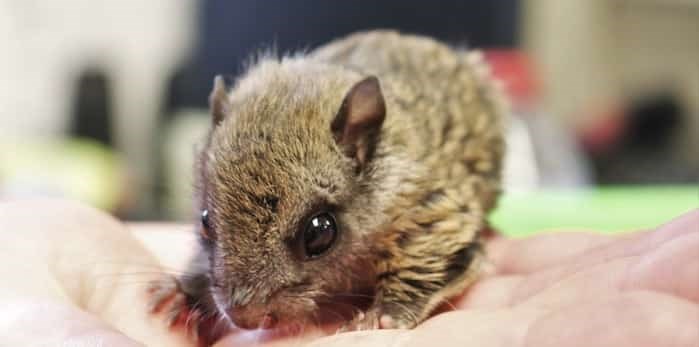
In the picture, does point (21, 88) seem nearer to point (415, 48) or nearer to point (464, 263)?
point (415, 48)

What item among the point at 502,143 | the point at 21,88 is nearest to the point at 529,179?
the point at 502,143

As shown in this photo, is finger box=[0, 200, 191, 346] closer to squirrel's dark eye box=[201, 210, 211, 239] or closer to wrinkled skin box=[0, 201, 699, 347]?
wrinkled skin box=[0, 201, 699, 347]

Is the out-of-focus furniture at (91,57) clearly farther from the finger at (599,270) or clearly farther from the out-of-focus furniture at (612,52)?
the finger at (599,270)

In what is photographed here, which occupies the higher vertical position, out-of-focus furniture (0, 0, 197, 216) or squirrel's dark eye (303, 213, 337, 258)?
squirrel's dark eye (303, 213, 337, 258)

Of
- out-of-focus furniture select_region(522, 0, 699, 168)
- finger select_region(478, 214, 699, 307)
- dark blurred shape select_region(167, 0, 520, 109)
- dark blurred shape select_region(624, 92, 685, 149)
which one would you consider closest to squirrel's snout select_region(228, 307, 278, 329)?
finger select_region(478, 214, 699, 307)

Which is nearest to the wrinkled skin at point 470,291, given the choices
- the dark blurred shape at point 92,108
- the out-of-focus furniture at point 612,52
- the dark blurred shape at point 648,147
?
the dark blurred shape at point 648,147

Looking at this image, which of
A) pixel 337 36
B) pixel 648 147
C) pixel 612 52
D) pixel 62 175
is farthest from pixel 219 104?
pixel 612 52

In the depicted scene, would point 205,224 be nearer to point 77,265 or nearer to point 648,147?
point 77,265
